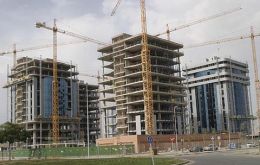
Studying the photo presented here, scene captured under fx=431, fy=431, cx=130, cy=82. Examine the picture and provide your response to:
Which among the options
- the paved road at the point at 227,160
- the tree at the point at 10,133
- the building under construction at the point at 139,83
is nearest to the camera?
the paved road at the point at 227,160

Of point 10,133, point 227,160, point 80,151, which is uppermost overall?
point 10,133

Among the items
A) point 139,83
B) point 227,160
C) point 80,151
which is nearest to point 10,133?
point 80,151

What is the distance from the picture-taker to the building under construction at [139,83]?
170 m

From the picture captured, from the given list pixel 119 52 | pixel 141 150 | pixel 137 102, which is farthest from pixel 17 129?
pixel 119 52

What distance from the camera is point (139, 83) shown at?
6619 inches

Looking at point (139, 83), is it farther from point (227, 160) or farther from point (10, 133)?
point (227, 160)

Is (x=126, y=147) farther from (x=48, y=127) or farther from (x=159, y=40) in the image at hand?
(x=48, y=127)

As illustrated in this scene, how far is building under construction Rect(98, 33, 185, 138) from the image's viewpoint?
170m

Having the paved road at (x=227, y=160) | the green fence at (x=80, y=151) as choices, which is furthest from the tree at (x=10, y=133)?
the paved road at (x=227, y=160)

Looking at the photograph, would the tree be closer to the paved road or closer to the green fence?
the green fence

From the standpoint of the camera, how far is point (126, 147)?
390 feet

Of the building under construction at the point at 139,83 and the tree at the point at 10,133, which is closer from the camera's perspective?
the tree at the point at 10,133

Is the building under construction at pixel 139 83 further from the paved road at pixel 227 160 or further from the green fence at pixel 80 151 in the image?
the paved road at pixel 227 160

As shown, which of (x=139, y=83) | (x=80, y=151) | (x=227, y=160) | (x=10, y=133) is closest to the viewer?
(x=227, y=160)
